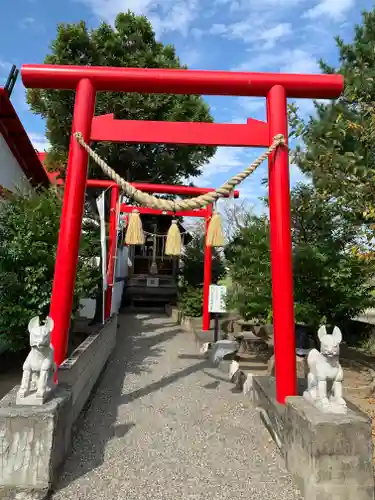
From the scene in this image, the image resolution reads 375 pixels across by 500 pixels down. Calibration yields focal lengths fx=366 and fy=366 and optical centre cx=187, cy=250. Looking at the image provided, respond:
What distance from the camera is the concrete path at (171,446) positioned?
9.37ft

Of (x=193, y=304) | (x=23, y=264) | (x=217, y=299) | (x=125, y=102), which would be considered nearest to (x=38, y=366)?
(x=23, y=264)

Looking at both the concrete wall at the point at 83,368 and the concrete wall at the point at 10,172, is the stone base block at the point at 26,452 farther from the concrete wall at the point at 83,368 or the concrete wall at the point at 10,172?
the concrete wall at the point at 10,172

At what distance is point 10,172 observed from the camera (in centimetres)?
838

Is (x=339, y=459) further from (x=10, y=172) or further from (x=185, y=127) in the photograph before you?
(x=10, y=172)

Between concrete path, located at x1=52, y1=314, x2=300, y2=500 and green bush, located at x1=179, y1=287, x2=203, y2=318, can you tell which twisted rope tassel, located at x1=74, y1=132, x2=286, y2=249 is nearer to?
concrete path, located at x1=52, y1=314, x2=300, y2=500

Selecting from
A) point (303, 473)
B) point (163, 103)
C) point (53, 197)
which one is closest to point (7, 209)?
point (53, 197)

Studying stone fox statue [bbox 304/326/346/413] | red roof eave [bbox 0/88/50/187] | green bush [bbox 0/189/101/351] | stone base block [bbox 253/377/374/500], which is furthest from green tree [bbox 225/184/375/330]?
red roof eave [bbox 0/88/50/187]

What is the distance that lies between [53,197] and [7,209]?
102cm

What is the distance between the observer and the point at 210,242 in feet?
19.0

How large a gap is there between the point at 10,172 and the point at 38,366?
6.64 metres

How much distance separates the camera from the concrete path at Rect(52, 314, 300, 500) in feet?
9.37

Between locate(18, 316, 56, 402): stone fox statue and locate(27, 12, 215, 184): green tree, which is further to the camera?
locate(27, 12, 215, 184): green tree

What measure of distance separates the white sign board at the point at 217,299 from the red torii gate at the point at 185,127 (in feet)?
12.4

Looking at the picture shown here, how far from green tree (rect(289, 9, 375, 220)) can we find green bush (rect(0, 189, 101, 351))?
444cm
